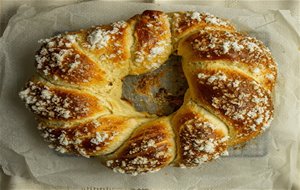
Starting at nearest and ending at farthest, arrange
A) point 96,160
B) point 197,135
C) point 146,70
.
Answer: point 197,135 → point 146,70 → point 96,160

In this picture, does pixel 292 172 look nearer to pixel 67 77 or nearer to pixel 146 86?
pixel 146 86

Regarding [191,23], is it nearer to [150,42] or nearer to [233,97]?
[150,42]

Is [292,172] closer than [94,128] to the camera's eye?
No

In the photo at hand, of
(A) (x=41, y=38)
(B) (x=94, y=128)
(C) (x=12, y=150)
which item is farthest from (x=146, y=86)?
(C) (x=12, y=150)

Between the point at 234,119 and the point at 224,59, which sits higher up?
the point at 224,59

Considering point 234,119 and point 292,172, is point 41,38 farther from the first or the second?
point 292,172

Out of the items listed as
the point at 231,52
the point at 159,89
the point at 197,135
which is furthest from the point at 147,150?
the point at 231,52

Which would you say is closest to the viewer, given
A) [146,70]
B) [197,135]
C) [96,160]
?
[197,135]

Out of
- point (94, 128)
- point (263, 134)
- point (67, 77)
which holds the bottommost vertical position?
point (263, 134)
